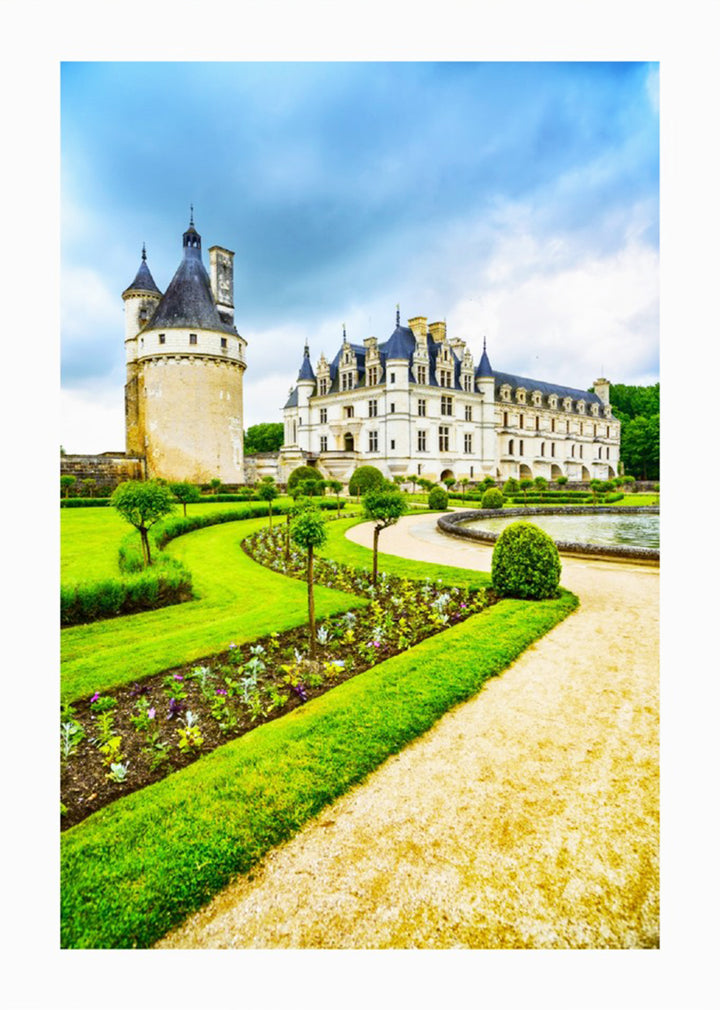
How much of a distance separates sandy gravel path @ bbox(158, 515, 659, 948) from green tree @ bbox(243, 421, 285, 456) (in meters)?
55.1

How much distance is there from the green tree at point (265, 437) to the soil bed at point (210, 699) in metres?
52.8

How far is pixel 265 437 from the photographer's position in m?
58.8

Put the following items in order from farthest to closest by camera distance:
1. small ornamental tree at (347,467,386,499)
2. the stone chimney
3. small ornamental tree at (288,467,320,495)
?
the stone chimney
small ornamental tree at (347,467,386,499)
small ornamental tree at (288,467,320,495)

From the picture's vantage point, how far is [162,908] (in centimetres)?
186

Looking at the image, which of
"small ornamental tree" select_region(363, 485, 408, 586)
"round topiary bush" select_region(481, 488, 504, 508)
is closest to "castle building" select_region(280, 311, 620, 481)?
"round topiary bush" select_region(481, 488, 504, 508)

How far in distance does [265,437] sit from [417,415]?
2827cm

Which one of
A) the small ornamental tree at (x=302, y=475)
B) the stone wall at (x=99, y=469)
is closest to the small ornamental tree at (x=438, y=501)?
the small ornamental tree at (x=302, y=475)

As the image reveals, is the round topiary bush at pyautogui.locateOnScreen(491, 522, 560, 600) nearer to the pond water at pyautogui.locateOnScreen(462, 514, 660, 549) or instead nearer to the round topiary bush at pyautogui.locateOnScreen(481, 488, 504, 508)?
the pond water at pyautogui.locateOnScreen(462, 514, 660, 549)

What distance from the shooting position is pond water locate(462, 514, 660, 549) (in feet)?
41.8

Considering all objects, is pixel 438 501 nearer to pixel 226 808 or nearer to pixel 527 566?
pixel 527 566

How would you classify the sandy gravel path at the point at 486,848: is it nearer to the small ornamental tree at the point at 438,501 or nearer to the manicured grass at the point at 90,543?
the manicured grass at the point at 90,543
